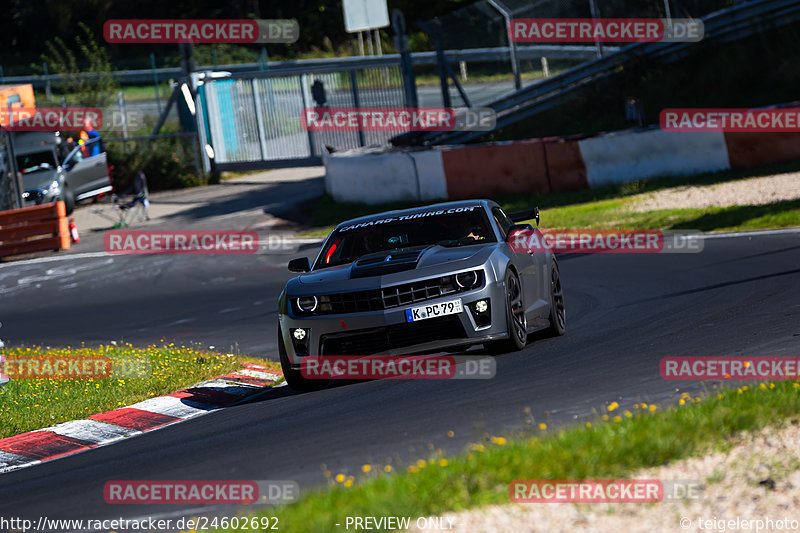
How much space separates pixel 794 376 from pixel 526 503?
282 cm

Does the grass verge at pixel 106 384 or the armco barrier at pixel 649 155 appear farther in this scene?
the armco barrier at pixel 649 155

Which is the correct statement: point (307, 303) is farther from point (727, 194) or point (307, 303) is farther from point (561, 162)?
point (561, 162)

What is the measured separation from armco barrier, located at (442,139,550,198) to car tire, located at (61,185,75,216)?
11958 mm

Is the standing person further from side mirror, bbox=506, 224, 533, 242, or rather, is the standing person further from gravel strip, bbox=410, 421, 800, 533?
gravel strip, bbox=410, 421, 800, 533

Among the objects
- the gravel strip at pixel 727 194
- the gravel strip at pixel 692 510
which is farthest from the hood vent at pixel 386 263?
the gravel strip at pixel 727 194

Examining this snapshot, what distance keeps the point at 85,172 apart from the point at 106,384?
21.2 metres

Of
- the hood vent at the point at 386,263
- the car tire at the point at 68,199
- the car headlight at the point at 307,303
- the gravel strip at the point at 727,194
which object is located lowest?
the gravel strip at the point at 727,194

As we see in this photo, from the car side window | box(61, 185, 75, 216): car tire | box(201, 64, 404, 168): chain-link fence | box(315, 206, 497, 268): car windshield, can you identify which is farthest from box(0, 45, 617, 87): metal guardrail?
box(315, 206, 497, 268): car windshield

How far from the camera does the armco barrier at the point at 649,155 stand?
2108cm

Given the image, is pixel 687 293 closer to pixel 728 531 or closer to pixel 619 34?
pixel 728 531

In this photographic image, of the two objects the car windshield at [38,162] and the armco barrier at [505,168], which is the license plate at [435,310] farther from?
the car windshield at [38,162]

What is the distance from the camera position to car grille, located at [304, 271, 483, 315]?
8539mm

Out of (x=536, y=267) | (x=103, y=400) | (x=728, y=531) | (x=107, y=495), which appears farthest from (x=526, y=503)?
(x=103, y=400)

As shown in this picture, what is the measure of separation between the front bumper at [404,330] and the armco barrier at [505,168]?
14.2 metres
